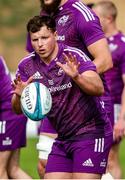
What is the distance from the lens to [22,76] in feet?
28.2

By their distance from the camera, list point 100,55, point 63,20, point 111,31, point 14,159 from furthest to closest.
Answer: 1. point 111,31
2. point 14,159
3. point 63,20
4. point 100,55

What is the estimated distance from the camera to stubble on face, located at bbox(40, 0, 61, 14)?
9031 millimetres

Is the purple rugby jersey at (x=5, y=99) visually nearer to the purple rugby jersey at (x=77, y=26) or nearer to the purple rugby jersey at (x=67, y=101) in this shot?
the purple rugby jersey at (x=77, y=26)

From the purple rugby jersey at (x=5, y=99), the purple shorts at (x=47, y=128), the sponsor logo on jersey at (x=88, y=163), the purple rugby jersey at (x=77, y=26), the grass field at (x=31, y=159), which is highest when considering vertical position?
the purple rugby jersey at (x=77, y=26)

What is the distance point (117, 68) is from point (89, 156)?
325 centimetres

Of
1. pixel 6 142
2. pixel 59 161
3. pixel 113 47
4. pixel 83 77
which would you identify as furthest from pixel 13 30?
pixel 83 77

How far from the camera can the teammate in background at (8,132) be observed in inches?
412

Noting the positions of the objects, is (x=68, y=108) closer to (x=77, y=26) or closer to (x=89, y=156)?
(x=89, y=156)

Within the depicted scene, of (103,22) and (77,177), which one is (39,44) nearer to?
(77,177)

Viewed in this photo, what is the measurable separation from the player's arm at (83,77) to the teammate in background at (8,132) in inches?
93.4

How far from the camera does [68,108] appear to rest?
846cm

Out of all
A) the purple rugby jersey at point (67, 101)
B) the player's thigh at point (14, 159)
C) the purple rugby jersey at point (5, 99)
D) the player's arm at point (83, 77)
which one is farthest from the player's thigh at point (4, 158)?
the player's arm at point (83, 77)

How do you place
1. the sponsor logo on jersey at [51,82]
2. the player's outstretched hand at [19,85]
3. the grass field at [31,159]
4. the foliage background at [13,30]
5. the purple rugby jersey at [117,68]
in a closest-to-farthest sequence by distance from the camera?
the player's outstretched hand at [19,85]
the sponsor logo on jersey at [51,82]
the purple rugby jersey at [117,68]
the grass field at [31,159]
the foliage background at [13,30]

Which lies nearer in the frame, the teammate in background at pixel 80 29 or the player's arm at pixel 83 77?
the player's arm at pixel 83 77
